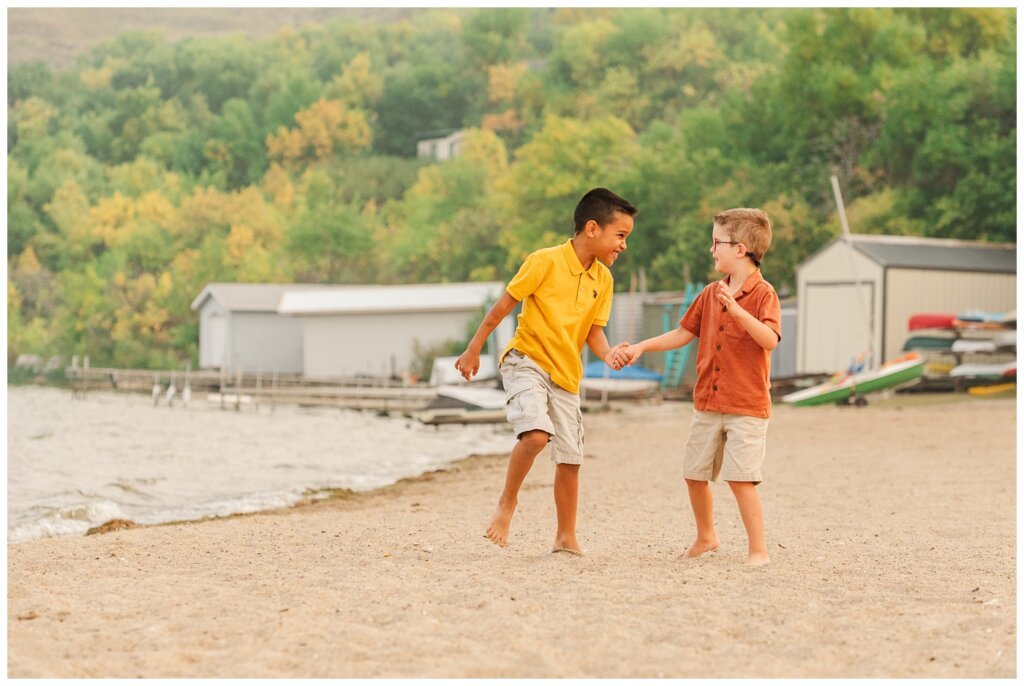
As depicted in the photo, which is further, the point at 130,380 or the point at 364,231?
the point at 364,231

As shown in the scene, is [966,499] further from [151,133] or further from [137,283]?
[151,133]

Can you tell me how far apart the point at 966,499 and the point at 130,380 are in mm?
44997

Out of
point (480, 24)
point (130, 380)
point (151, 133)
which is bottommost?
point (130, 380)

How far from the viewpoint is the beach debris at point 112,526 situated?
9.41 metres

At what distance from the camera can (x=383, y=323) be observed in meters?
42.2

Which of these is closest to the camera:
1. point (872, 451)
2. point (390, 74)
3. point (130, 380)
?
point (872, 451)

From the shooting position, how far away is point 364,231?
6544cm

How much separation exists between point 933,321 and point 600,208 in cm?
2169

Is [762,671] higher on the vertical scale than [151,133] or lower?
lower

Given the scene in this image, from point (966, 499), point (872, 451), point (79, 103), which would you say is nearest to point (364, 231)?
point (79, 103)

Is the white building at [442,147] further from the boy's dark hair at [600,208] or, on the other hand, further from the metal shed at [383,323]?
the boy's dark hair at [600,208]

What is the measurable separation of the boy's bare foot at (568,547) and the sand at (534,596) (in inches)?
3.6

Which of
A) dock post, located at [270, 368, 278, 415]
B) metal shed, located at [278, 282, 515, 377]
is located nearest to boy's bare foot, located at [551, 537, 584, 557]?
dock post, located at [270, 368, 278, 415]

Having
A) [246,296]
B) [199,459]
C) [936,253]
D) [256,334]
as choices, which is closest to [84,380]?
[246,296]
